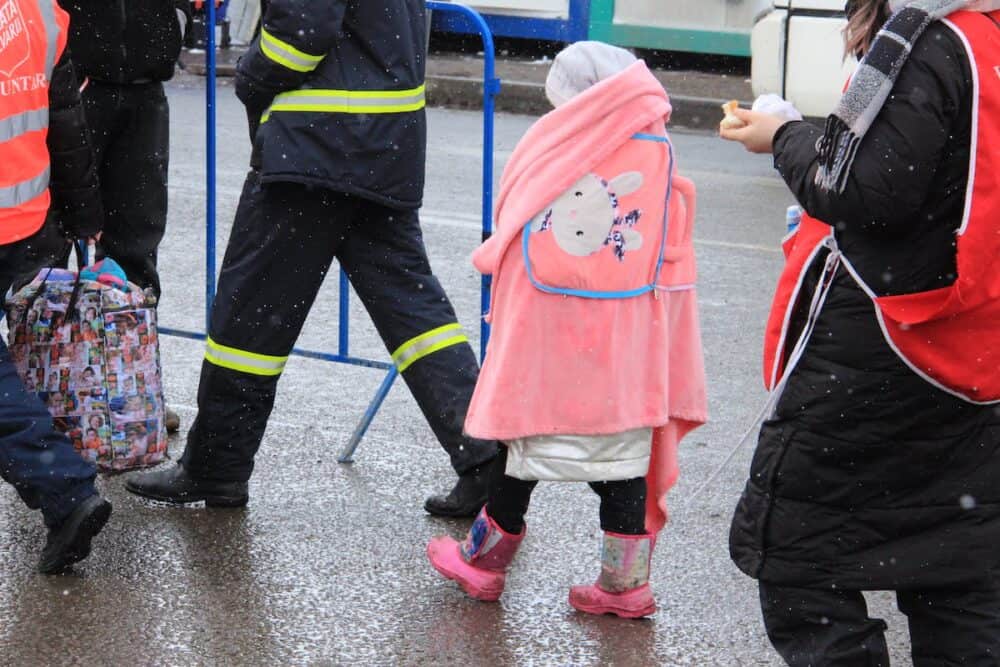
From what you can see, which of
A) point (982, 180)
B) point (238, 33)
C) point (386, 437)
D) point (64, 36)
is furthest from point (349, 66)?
point (238, 33)

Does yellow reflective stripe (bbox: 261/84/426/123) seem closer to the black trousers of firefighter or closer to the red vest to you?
the black trousers of firefighter

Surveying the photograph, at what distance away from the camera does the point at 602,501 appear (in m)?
3.83

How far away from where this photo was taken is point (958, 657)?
2.88 metres

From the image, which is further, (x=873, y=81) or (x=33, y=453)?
(x=33, y=453)

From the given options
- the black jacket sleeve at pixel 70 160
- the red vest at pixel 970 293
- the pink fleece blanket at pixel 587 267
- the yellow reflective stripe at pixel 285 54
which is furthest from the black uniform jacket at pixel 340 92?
the red vest at pixel 970 293

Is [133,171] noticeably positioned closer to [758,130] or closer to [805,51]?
[758,130]

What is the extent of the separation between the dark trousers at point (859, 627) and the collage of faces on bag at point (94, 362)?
2.27 metres

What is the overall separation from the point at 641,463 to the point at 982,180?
1.35 m

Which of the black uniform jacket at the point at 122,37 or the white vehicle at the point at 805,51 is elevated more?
A: the black uniform jacket at the point at 122,37

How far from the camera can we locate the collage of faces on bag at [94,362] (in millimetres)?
4461

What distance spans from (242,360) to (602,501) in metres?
1.08

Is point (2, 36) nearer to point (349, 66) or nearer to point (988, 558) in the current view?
point (349, 66)

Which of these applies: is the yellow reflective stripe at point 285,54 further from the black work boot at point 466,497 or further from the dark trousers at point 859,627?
the dark trousers at point 859,627

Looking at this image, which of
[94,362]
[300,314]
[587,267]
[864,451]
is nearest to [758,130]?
[864,451]
